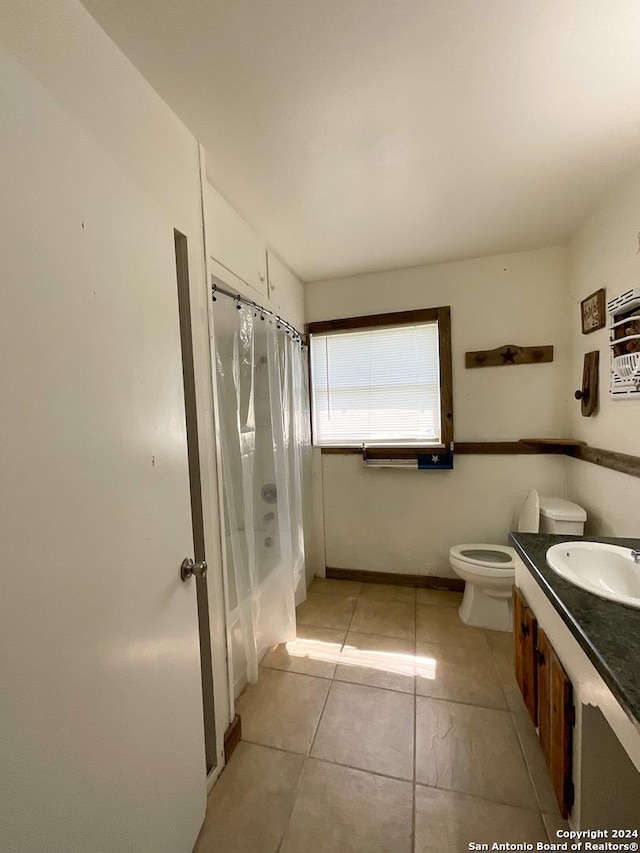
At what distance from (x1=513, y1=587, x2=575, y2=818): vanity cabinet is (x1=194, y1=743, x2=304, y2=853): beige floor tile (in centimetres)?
89

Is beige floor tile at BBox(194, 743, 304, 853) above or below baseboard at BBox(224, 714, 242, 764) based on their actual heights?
below

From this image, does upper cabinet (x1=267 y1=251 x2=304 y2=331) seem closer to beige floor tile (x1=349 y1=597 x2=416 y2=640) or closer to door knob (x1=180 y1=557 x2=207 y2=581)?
door knob (x1=180 y1=557 x2=207 y2=581)

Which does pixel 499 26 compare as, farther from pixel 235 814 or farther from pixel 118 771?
pixel 235 814

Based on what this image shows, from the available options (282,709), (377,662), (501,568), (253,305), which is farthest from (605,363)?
(282,709)

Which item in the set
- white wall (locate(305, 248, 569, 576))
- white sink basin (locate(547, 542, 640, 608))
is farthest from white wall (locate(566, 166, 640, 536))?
white sink basin (locate(547, 542, 640, 608))

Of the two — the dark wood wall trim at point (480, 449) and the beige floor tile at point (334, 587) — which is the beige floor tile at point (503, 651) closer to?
the beige floor tile at point (334, 587)

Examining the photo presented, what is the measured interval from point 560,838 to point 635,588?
2.67ft

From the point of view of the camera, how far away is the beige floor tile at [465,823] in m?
1.05

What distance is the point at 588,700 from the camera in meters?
0.90

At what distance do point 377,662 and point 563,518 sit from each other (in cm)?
131

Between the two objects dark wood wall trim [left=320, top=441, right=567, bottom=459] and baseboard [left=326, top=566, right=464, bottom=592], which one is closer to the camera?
dark wood wall trim [left=320, top=441, right=567, bottom=459]

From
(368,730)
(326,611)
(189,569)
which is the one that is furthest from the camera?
(326,611)

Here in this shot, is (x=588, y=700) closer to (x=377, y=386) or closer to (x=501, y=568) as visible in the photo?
(x=501, y=568)

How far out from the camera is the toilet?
190cm
